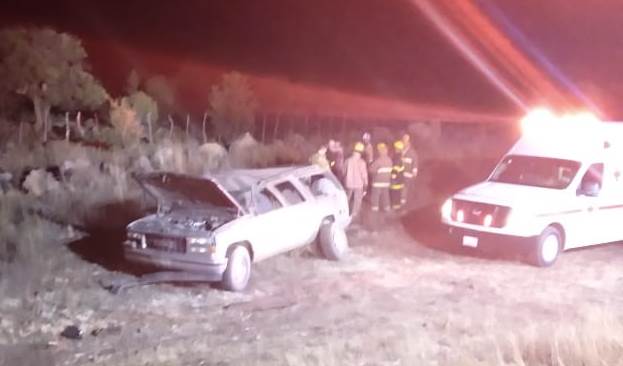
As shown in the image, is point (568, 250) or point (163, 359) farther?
point (568, 250)

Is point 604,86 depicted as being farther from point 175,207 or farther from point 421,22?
point 175,207

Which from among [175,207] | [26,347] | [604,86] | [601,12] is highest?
[601,12]

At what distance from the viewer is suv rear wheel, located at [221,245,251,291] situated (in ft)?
36.7

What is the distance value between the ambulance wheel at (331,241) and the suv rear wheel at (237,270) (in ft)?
6.53

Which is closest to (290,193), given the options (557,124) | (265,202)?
(265,202)

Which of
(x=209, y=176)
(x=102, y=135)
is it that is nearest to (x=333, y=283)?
(x=209, y=176)

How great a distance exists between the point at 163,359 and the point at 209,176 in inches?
137

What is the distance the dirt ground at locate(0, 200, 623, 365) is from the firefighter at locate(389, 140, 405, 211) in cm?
301

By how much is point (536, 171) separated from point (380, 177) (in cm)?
356

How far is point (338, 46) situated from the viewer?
2334 inches

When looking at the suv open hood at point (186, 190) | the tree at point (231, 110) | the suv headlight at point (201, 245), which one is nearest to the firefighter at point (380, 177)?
the suv open hood at point (186, 190)

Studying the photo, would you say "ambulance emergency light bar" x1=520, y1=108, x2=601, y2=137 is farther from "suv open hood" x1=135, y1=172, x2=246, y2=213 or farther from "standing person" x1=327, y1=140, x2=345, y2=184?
"suv open hood" x1=135, y1=172, x2=246, y2=213

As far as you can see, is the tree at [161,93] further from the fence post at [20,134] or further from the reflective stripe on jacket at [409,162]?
the reflective stripe on jacket at [409,162]

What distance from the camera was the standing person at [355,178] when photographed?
16141mm
